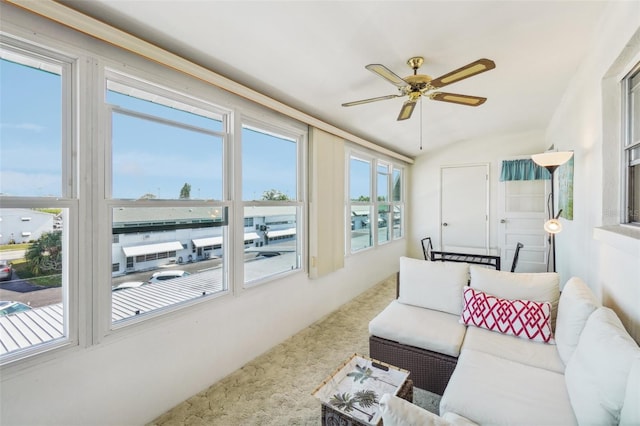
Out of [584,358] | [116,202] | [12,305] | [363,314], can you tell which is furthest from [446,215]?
[12,305]

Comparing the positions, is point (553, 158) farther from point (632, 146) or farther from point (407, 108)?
point (407, 108)

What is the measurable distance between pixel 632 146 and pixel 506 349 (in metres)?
1.47

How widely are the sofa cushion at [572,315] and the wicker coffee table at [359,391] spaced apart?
3.06ft

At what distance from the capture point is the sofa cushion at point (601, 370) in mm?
1060

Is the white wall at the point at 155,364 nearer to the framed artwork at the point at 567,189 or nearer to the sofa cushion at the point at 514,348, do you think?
the sofa cushion at the point at 514,348

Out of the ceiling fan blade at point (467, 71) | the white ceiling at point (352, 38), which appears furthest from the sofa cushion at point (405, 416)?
the white ceiling at point (352, 38)

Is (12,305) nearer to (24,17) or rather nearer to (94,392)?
(94,392)

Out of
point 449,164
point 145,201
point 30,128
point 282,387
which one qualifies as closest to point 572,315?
point 282,387

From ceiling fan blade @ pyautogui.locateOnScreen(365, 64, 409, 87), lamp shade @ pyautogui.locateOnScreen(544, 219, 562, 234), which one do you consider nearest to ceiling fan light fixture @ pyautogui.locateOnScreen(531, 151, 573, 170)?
lamp shade @ pyautogui.locateOnScreen(544, 219, 562, 234)

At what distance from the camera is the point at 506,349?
184 centimetres

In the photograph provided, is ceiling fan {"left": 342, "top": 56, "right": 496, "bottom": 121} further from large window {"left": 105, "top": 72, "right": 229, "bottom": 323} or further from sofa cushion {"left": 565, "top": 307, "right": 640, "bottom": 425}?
sofa cushion {"left": 565, "top": 307, "right": 640, "bottom": 425}

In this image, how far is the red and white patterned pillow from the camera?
1.93 metres

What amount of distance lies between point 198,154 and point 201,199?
1.17 feet

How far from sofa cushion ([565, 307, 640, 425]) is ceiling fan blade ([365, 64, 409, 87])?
173 cm
